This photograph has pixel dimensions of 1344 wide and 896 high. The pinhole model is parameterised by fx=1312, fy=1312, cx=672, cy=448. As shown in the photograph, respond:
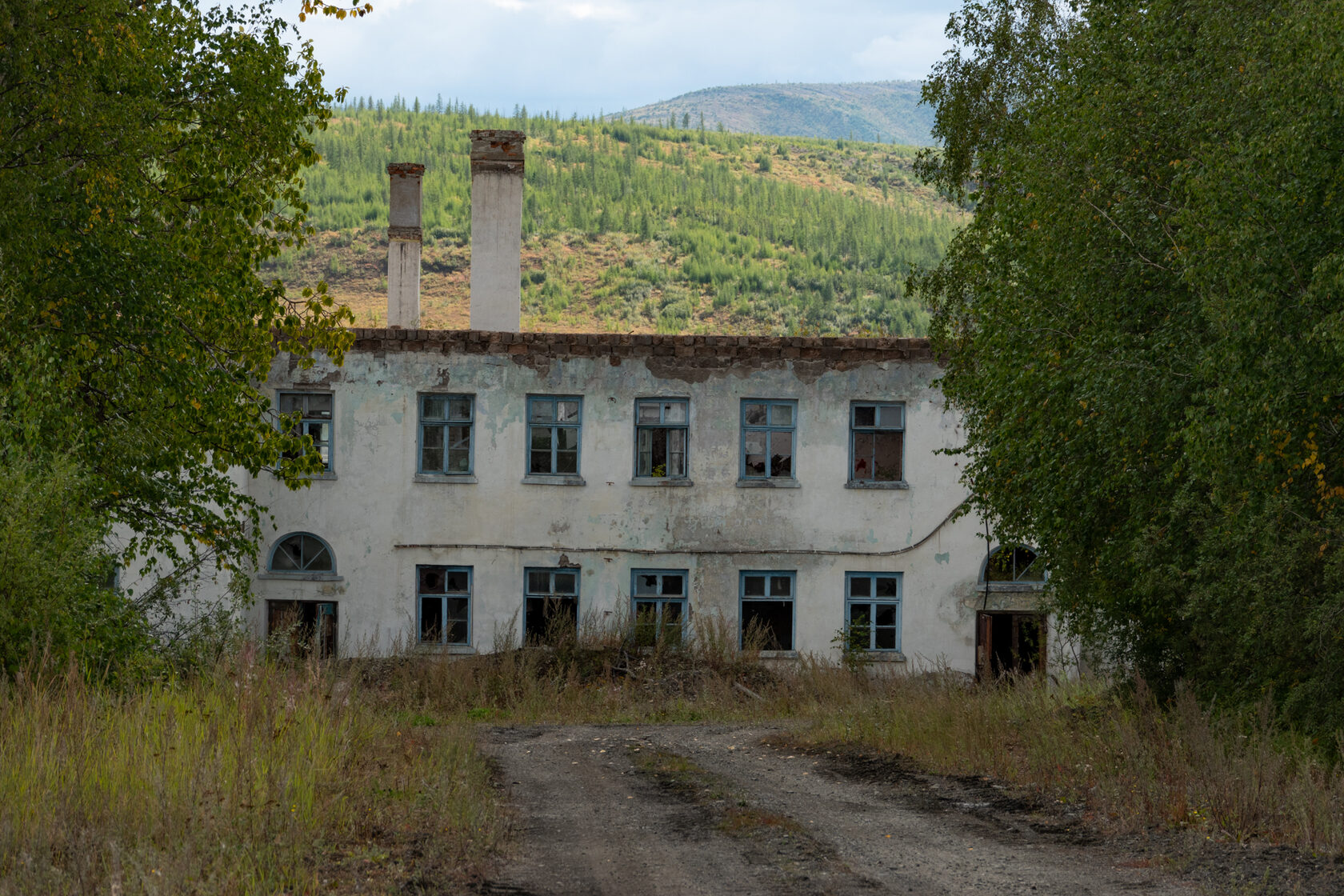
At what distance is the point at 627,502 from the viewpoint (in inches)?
940

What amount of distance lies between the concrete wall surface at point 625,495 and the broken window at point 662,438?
184mm

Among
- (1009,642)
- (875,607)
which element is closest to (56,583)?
(875,607)

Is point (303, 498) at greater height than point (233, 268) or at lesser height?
lesser

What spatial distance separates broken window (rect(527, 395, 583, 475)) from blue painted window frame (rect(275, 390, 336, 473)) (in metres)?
3.58

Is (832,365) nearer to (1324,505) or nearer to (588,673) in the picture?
(588,673)

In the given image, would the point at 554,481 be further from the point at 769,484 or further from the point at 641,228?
the point at 641,228

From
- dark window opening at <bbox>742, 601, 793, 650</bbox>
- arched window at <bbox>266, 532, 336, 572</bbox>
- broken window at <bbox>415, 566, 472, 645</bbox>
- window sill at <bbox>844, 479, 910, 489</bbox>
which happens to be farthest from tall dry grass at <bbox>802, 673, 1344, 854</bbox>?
arched window at <bbox>266, 532, 336, 572</bbox>

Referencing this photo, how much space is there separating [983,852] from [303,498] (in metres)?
17.3

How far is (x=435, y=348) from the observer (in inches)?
936

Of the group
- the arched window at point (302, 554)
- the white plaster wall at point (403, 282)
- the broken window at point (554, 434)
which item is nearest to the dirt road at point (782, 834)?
the broken window at point (554, 434)

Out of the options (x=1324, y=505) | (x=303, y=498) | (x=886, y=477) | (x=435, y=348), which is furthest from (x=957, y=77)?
(x=303, y=498)

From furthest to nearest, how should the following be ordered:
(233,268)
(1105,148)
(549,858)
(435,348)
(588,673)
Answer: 1. (435,348)
2. (588,673)
3. (233,268)
4. (1105,148)
5. (549,858)

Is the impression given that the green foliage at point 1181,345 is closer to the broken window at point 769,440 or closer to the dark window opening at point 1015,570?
the broken window at point 769,440

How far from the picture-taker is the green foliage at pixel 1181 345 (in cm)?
994
